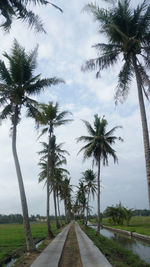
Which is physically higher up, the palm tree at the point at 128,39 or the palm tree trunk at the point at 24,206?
the palm tree at the point at 128,39

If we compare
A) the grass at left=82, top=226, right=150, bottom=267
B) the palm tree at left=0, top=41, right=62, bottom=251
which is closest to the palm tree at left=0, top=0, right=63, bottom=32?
the palm tree at left=0, top=41, right=62, bottom=251

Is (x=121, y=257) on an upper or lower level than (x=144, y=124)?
lower

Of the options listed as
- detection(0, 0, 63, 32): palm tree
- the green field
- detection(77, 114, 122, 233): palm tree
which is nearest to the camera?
detection(0, 0, 63, 32): palm tree

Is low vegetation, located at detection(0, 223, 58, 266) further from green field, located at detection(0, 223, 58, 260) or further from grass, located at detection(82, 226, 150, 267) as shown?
grass, located at detection(82, 226, 150, 267)

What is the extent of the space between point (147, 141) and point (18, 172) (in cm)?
655

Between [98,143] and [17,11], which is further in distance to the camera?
[98,143]

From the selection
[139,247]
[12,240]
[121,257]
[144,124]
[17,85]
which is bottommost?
[12,240]

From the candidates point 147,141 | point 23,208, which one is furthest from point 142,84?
point 23,208

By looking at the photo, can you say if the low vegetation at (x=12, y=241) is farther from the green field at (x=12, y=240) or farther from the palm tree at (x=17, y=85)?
the palm tree at (x=17, y=85)

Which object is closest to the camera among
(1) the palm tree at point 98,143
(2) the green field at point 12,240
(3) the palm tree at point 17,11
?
(3) the palm tree at point 17,11

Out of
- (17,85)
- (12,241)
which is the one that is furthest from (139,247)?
(17,85)

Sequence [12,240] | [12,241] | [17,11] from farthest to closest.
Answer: [12,240] → [12,241] → [17,11]

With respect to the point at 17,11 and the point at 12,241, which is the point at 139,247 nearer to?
the point at 12,241

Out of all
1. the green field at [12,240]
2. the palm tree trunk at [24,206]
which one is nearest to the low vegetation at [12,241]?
the green field at [12,240]
